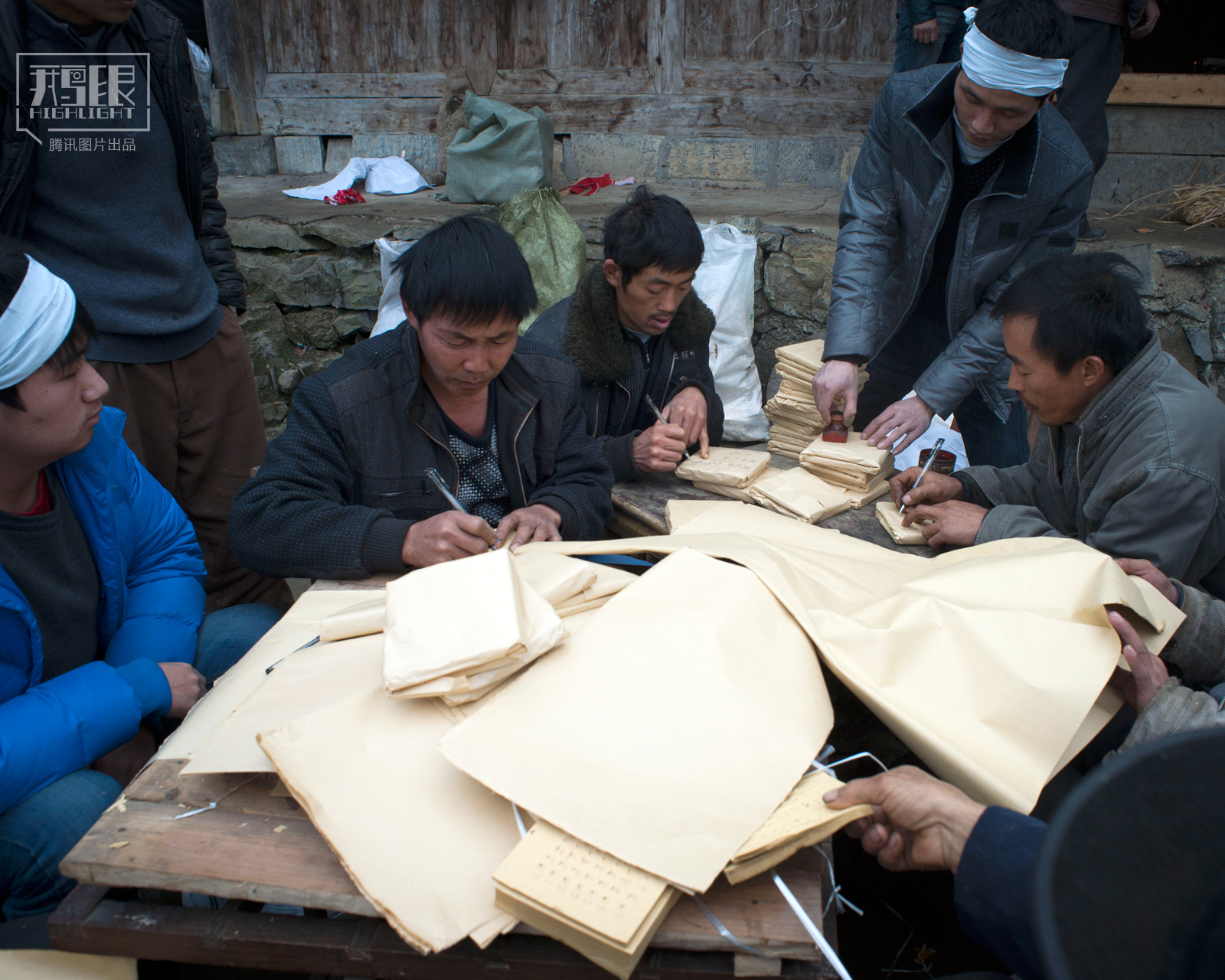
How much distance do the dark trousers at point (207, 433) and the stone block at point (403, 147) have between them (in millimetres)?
3530

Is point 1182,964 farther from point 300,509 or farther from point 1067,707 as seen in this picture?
point 300,509

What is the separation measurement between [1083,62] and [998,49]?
1.84 meters

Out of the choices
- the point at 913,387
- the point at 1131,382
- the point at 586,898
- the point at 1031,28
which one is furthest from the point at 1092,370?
the point at 586,898

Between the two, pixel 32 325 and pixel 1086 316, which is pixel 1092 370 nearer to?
pixel 1086 316

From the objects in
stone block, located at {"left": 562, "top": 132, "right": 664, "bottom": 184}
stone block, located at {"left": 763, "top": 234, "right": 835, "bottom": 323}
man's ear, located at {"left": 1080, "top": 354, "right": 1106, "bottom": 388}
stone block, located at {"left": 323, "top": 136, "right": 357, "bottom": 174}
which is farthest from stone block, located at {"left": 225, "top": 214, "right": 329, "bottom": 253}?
man's ear, located at {"left": 1080, "top": 354, "right": 1106, "bottom": 388}

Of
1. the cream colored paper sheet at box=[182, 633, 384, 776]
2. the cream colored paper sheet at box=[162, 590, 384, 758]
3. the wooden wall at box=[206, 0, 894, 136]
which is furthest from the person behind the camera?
the wooden wall at box=[206, 0, 894, 136]

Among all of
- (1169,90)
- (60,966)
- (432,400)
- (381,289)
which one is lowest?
(60,966)

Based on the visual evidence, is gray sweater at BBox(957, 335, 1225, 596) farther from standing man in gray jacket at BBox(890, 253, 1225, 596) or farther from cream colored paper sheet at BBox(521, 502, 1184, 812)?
cream colored paper sheet at BBox(521, 502, 1184, 812)

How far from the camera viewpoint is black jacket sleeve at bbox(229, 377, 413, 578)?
1.82m

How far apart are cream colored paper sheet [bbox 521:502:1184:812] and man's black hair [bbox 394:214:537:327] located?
1.87 feet

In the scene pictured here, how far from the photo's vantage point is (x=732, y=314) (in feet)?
12.6

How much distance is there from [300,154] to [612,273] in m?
4.51

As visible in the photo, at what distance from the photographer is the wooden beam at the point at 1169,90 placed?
4820 millimetres

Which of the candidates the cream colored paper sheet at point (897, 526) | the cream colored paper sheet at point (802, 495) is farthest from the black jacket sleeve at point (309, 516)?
the cream colored paper sheet at point (897, 526)
